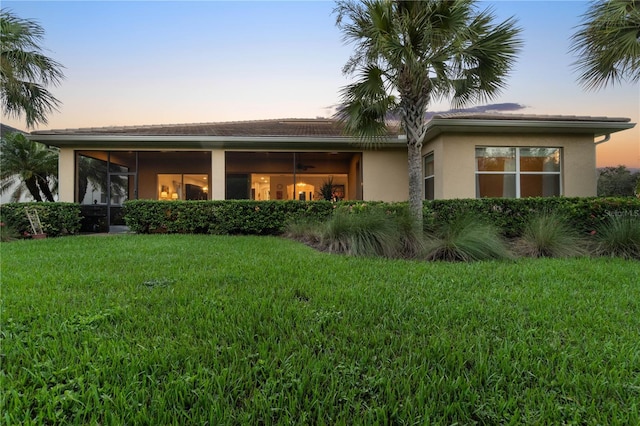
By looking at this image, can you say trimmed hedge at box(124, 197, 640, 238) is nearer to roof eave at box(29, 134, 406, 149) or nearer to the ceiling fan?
roof eave at box(29, 134, 406, 149)

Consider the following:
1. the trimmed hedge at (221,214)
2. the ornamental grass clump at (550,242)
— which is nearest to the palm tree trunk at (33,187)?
the trimmed hedge at (221,214)

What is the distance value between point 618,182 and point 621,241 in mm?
18088

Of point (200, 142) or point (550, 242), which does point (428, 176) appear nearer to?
point (550, 242)

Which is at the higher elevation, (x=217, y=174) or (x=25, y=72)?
(x=25, y=72)

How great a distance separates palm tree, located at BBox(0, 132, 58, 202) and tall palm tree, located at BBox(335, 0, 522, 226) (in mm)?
16645

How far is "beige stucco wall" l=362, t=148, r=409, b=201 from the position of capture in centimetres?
1191

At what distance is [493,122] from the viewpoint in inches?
359

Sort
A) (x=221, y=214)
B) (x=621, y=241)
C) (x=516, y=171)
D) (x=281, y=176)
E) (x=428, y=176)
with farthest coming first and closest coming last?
Answer: 1. (x=281, y=176)
2. (x=428, y=176)
3. (x=516, y=171)
4. (x=221, y=214)
5. (x=621, y=241)

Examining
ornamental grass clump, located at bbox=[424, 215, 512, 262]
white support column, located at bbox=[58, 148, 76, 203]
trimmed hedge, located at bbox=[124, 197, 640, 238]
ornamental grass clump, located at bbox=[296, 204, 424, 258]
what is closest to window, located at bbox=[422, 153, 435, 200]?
trimmed hedge, located at bbox=[124, 197, 640, 238]

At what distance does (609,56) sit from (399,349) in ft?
29.4

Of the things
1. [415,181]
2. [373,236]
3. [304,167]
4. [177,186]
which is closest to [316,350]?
[373,236]

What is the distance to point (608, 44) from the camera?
21.8ft

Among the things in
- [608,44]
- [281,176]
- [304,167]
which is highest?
[608,44]

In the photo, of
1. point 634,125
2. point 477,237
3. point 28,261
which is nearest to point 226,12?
point 28,261
